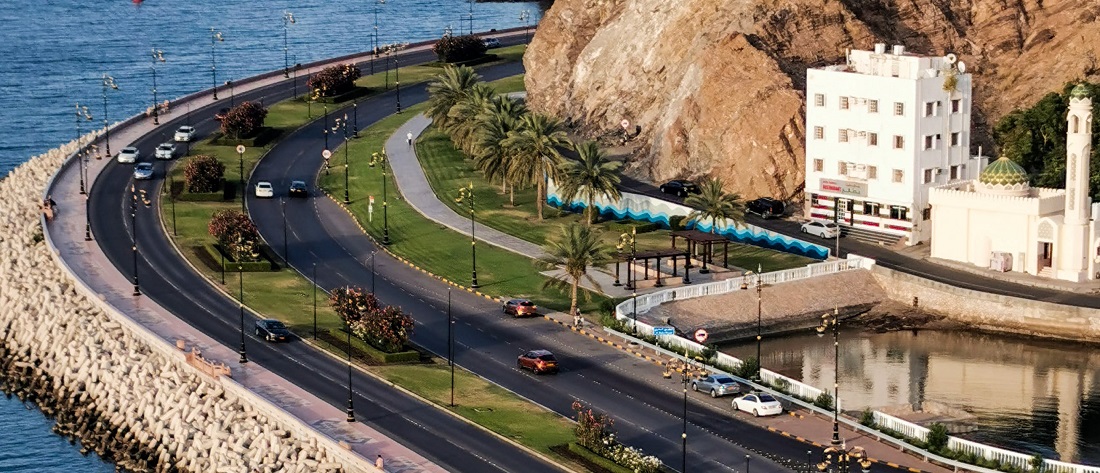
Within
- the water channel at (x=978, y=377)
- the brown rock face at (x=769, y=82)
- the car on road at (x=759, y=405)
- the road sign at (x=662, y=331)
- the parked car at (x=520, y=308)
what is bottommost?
the water channel at (x=978, y=377)

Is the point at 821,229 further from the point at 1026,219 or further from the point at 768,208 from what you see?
the point at 1026,219

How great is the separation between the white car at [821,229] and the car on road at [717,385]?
41326 mm

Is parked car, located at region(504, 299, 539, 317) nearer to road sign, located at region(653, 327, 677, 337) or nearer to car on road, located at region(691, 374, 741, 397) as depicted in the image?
road sign, located at region(653, 327, 677, 337)

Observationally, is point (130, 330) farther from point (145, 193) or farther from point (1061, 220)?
point (1061, 220)

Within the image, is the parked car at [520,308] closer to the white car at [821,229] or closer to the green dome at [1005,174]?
the white car at [821,229]

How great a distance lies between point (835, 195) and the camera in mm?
177750

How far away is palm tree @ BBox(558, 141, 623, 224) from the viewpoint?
176000 mm

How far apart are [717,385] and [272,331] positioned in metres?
34.5

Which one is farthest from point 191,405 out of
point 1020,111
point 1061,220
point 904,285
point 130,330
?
point 1020,111

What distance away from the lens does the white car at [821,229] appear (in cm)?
17400

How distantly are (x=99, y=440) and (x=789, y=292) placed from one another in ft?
183

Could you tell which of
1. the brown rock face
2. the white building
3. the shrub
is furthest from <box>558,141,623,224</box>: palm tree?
the shrub

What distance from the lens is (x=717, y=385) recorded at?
134m

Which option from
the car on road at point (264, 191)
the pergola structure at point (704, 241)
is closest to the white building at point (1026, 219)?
the pergola structure at point (704, 241)
